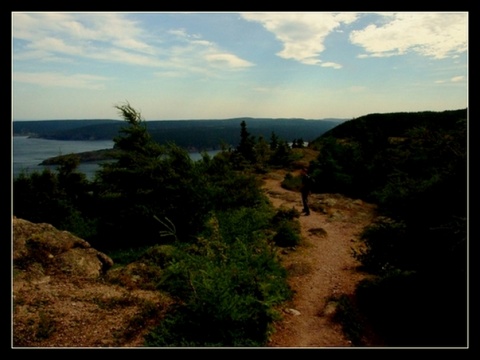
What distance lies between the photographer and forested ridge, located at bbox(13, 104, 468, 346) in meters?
6.60

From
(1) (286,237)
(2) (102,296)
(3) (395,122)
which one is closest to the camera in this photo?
(2) (102,296)

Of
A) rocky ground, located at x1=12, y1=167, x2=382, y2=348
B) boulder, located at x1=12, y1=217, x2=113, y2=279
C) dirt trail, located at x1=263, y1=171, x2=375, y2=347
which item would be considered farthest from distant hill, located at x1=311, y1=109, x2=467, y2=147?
boulder, located at x1=12, y1=217, x2=113, y2=279

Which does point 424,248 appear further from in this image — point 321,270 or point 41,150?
point 41,150

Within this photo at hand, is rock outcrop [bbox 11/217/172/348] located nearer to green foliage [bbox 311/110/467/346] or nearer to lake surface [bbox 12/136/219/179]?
lake surface [bbox 12/136/219/179]

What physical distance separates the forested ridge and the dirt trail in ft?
1.54

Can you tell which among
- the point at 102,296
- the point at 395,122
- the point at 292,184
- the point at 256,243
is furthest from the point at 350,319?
the point at 395,122

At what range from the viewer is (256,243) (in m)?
11.1

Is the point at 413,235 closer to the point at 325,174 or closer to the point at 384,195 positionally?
the point at 384,195

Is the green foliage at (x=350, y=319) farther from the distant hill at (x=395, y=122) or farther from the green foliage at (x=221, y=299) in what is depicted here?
the distant hill at (x=395, y=122)

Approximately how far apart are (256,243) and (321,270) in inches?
90.8

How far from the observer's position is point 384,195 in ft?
26.0

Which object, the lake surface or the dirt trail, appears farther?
the lake surface
